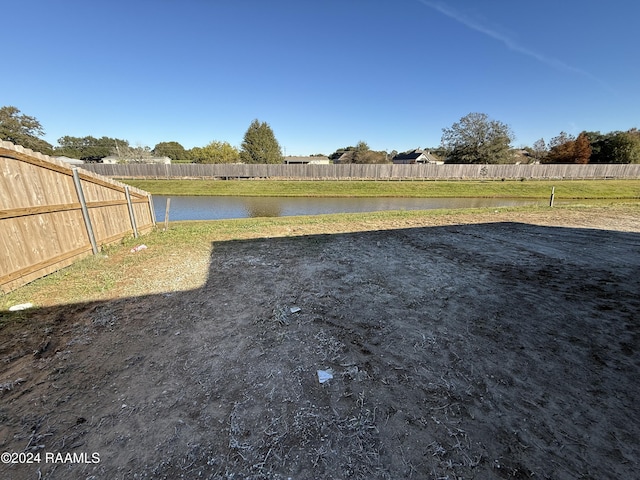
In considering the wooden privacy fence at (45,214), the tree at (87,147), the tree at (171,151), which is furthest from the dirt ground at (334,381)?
the tree at (171,151)

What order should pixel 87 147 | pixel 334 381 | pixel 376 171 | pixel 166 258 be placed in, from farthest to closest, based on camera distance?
pixel 87 147, pixel 376 171, pixel 166 258, pixel 334 381

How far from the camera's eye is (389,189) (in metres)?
27.2

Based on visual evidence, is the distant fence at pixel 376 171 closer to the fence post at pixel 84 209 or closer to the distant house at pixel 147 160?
the distant house at pixel 147 160

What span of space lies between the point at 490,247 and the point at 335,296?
4.88 m

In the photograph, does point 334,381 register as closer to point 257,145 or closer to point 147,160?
point 257,145

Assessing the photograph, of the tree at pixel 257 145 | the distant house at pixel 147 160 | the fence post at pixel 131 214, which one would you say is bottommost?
the fence post at pixel 131 214

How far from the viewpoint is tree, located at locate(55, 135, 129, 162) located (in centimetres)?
7894

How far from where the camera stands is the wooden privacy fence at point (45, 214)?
4.26 meters

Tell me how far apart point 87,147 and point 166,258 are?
111299 millimetres

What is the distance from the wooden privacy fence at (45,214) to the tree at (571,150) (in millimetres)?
62178

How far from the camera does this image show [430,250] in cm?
655

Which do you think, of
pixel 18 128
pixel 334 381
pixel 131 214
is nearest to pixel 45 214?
pixel 131 214

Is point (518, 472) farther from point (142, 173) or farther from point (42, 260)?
point (142, 173)

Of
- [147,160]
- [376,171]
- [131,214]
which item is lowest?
[131,214]
